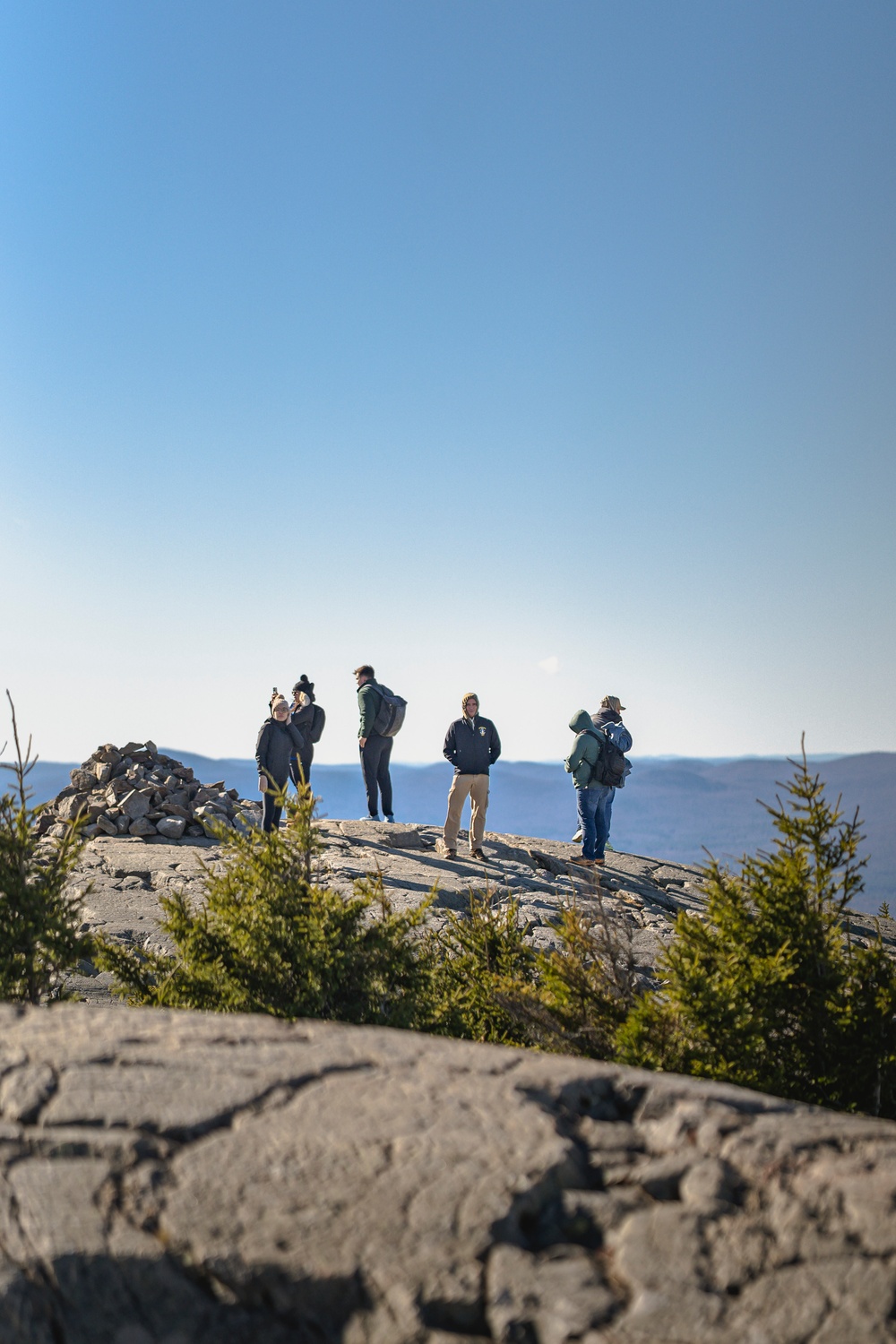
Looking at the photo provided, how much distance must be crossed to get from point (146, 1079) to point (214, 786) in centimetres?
1389

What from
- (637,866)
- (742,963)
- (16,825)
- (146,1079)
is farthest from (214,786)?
(146,1079)

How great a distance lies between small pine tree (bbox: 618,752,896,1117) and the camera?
196 inches

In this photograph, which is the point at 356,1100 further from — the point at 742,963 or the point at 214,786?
the point at 214,786

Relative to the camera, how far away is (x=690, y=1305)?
239 centimetres

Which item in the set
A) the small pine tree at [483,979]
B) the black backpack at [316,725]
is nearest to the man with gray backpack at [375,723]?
the black backpack at [316,725]

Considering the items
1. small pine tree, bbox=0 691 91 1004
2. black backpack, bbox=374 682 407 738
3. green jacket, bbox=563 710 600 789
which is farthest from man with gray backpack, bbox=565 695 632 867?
small pine tree, bbox=0 691 91 1004

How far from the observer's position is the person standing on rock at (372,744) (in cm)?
1589

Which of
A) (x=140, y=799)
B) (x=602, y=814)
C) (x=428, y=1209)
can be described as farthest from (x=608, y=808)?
(x=428, y=1209)

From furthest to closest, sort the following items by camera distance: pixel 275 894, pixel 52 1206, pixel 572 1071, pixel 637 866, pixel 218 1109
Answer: pixel 637 866, pixel 275 894, pixel 572 1071, pixel 218 1109, pixel 52 1206

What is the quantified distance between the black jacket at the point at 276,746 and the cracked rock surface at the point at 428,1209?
404 inches

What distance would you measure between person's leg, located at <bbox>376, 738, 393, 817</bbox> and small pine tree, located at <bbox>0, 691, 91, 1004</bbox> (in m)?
9.75

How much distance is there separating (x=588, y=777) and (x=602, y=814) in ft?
3.15

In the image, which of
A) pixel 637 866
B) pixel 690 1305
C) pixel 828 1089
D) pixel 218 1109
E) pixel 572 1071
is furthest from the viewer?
pixel 637 866

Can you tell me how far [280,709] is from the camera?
13.4 meters
